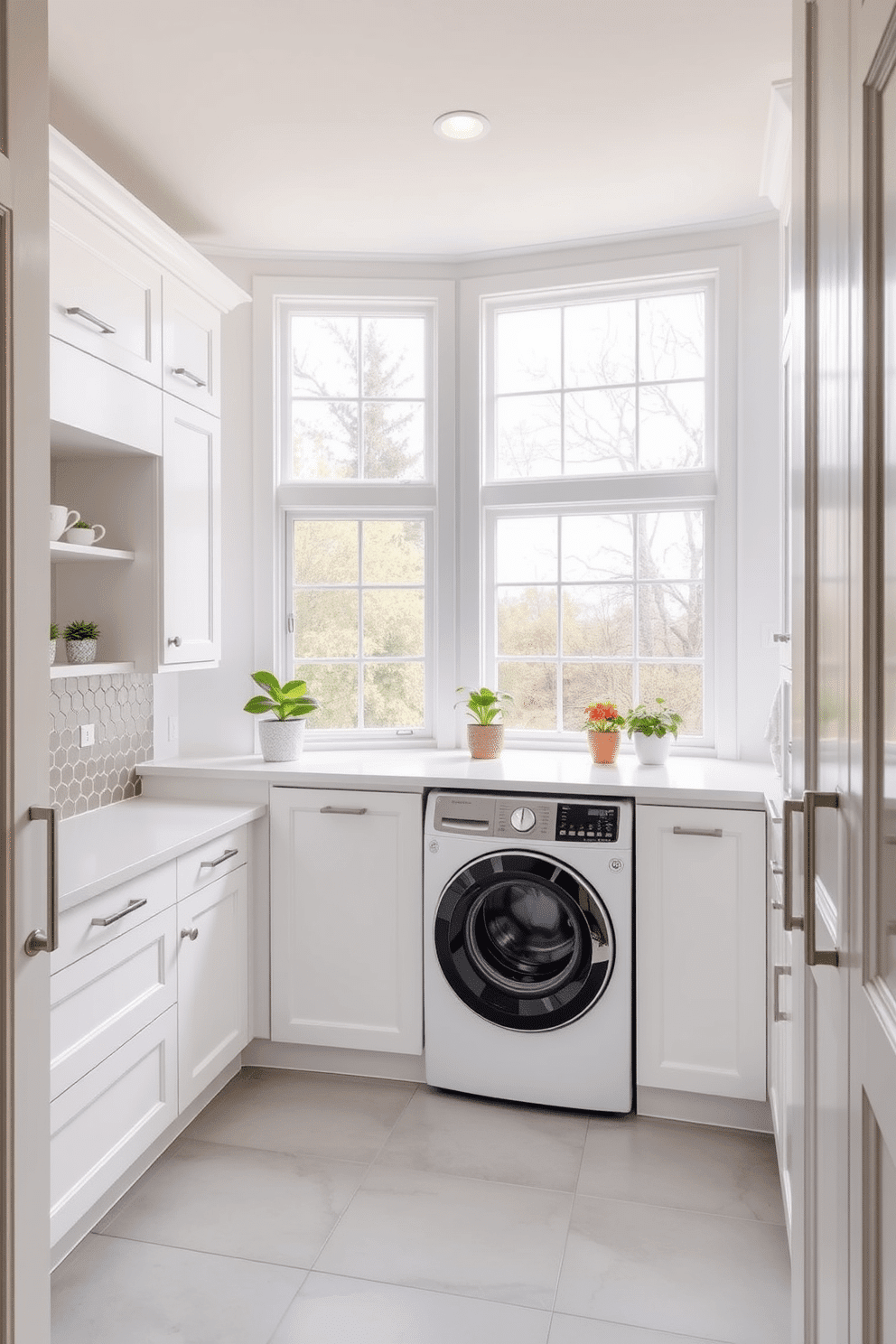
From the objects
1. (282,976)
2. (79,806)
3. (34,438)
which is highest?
(34,438)

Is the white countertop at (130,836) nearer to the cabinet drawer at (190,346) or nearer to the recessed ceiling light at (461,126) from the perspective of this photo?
the cabinet drawer at (190,346)

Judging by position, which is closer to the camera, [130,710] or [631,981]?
[631,981]

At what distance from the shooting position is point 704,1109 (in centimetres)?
262

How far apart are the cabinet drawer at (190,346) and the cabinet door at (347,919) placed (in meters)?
1.24

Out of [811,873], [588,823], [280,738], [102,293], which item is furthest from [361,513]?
[811,873]

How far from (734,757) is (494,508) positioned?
1218 millimetres

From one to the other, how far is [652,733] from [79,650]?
1711 mm

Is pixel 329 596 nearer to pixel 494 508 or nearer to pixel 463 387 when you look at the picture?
pixel 494 508

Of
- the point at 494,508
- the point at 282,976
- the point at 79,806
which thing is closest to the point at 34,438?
the point at 79,806

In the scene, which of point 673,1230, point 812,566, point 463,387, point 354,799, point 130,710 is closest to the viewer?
point 812,566

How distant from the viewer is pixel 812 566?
1143 mm

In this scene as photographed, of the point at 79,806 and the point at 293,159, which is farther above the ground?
the point at 293,159

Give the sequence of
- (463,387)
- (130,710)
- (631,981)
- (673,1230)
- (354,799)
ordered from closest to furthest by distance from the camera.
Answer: (673,1230) < (631,981) < (354,799) < (130,710) < (463,387)

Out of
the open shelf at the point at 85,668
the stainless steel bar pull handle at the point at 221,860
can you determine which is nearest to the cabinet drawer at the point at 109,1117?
the stainless steel bar pull handle at the point at 221,860
